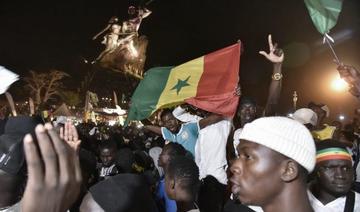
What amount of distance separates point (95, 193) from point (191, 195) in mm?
941

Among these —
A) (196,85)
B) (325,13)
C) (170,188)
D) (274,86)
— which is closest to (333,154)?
(170,188)

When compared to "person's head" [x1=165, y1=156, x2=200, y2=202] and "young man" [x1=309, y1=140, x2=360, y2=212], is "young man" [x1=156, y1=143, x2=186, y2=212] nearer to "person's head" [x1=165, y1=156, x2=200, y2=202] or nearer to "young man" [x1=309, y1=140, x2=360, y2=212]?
"person's head" [x1=165, y1=156, x2=200, y2=202]

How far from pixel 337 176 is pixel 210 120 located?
8.13ft

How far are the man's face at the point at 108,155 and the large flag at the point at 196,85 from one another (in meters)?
0.71

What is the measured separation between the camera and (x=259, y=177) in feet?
6.73

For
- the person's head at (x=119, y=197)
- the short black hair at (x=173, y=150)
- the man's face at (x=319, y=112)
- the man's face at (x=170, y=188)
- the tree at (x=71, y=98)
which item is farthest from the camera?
the tree at (x=71, y=98)

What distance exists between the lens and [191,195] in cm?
339

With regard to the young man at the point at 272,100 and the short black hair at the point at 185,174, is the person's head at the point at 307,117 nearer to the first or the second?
the young man at the point at 272,100

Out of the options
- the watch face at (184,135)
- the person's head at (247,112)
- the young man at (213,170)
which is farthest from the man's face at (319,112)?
the watch face at (184,135)

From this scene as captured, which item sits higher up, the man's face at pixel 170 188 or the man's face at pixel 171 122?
the man's face at pixel 170 188

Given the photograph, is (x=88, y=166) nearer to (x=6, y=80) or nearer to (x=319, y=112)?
(x=6, y=80)

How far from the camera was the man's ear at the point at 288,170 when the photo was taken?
205 cm

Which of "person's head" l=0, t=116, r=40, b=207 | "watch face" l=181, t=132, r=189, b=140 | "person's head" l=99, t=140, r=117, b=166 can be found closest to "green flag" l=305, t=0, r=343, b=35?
"watch face" l=181, t=132, r=189, b=140

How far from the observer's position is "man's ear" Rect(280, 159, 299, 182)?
6.74 ft
